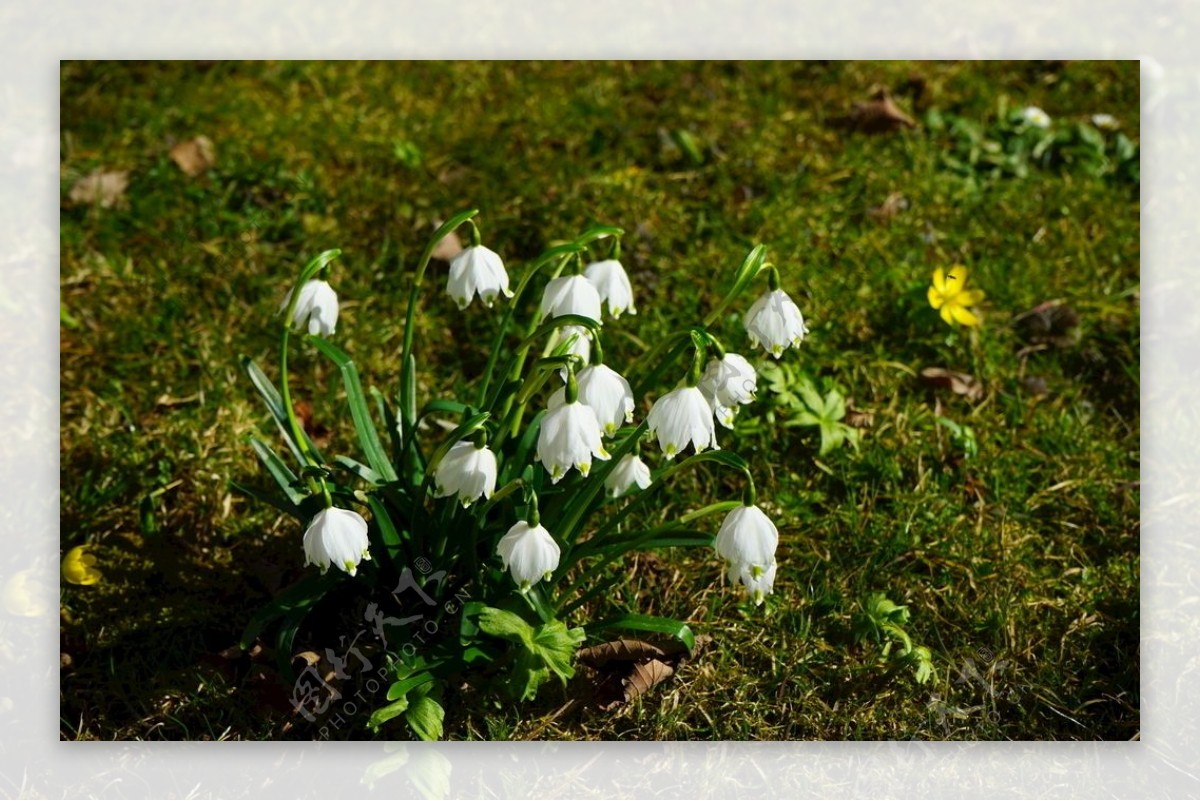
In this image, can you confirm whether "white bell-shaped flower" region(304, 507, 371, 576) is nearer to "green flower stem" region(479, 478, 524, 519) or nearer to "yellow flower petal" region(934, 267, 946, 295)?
"green flower stem" region(479, 478, 524, 519)

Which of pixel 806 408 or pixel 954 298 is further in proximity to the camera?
pixel 954 298

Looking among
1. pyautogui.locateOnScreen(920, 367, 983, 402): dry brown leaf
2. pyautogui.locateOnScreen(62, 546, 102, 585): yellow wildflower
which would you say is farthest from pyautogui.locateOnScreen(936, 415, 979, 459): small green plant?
pyautogui.locateOnScreen(62, 546, 102, 585): yellow wildflower

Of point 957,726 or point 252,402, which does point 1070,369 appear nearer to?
point 957,726

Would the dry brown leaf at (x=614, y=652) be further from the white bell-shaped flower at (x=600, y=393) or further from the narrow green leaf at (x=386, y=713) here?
the white bell-shaped flower at (x=600, y=393)

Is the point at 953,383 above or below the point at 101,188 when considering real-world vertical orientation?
below

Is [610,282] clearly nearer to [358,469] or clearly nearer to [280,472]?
[358,469]

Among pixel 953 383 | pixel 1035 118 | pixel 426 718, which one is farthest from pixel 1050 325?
pixel 426 718

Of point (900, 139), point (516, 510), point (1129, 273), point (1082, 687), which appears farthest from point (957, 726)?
point (900, 139)
